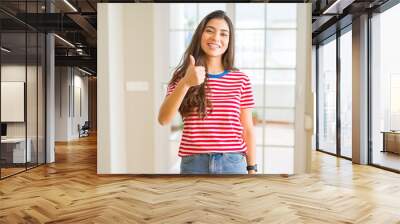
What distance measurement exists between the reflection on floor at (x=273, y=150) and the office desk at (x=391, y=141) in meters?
2.32

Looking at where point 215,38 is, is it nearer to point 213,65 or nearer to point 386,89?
point 213,65

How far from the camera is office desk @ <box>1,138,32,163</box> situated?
6094 millimetres

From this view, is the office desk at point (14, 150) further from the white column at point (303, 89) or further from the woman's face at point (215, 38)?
the white column at point (303, 89)

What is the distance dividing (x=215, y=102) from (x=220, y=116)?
0.61ft

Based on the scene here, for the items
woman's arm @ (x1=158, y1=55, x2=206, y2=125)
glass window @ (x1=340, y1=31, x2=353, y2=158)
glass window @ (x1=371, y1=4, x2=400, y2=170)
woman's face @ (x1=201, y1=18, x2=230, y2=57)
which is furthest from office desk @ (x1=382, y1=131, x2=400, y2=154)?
woman's arm @ (x1=158, y1=55, x2=206, y2=125)

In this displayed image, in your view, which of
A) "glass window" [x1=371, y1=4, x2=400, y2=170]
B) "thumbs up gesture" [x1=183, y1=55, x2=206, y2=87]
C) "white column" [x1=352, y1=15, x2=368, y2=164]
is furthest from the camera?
"white column" [x1=352, y1=15, x2=368, y2=164]

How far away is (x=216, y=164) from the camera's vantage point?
3.77m

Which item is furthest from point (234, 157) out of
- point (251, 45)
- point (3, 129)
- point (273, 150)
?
point (3, 129)

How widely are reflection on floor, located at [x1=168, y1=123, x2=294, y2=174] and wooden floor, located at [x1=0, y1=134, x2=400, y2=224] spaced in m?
0.18

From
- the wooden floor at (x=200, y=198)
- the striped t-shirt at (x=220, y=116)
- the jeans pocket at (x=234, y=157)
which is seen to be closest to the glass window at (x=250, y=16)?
the striped t-shirt at (x=220, y=116)

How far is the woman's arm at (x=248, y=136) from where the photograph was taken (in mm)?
4473

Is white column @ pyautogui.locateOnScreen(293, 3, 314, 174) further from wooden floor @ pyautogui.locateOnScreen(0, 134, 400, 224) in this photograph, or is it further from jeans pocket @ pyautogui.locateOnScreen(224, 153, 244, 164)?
jeans pocket @ pyautogui.locateOnScreen(224, 153, 244, 164)

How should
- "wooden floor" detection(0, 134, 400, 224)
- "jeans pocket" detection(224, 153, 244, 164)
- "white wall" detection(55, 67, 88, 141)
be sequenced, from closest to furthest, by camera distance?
"wooden floor" detection(0, 134, 400, 224) → "jeans pocket" detection(224, 153, 244, 164) → "white wall" detection(55, 67, 88, 141)

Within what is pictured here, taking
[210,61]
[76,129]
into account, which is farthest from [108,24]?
[76,129]
